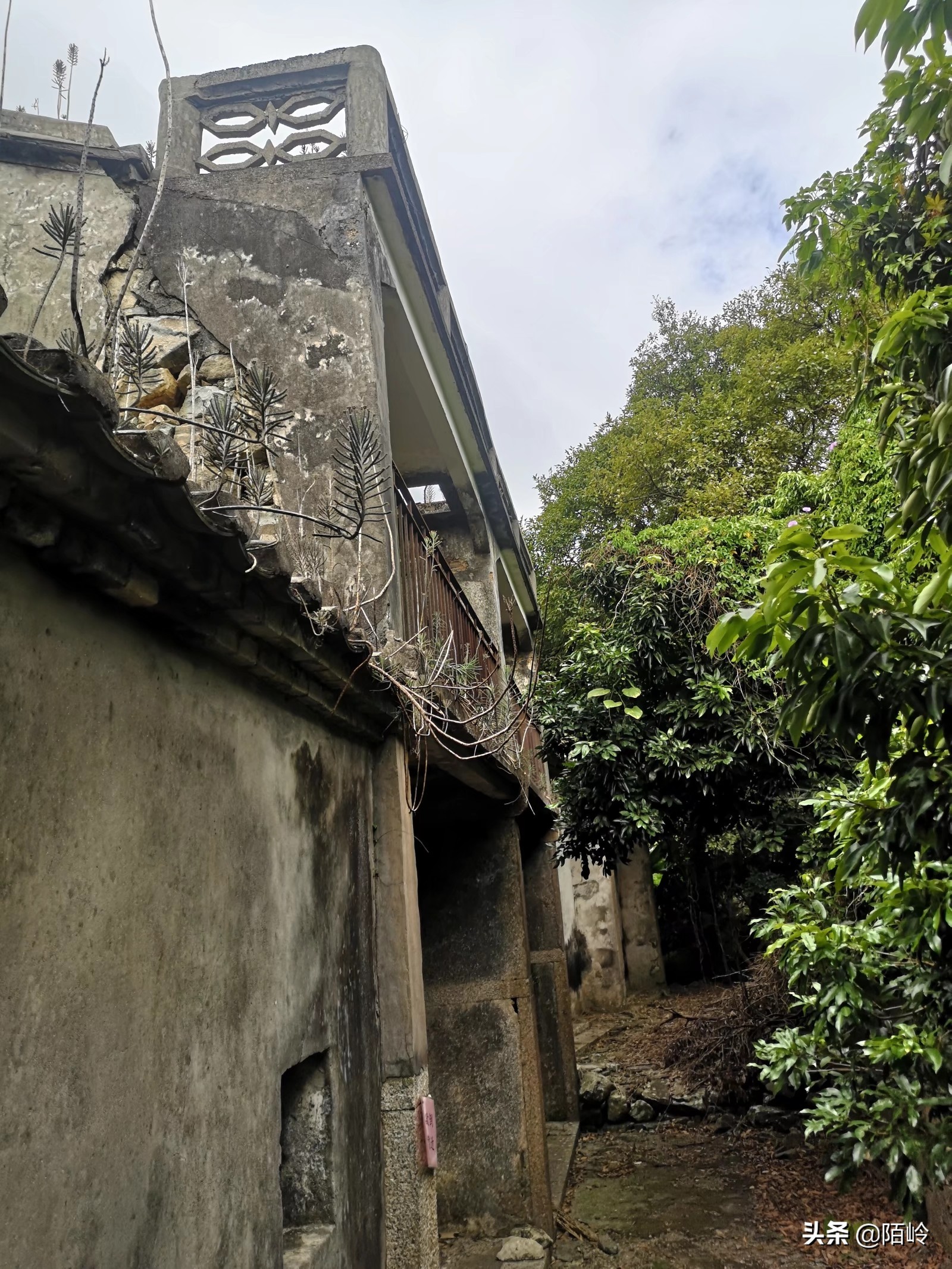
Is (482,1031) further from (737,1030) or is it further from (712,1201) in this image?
(737,1030)

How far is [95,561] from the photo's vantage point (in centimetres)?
220

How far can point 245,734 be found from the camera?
10.5 ft

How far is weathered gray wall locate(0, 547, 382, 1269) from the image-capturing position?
1977 mm

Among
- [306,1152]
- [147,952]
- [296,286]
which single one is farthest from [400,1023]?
[296,286]

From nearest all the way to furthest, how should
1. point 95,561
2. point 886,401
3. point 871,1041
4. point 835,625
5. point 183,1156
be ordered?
point 95,561 → point 183,1156 → point 835,625 → point 886,401 → point 871,1041

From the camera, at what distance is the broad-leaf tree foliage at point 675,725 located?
366 inches

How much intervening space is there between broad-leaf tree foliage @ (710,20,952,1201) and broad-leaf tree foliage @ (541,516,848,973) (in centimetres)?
363

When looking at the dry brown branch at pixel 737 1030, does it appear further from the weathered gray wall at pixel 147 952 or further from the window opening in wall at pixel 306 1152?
the weathered gray wall at pixel 147 952

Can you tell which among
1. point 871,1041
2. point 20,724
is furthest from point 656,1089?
point 20,724

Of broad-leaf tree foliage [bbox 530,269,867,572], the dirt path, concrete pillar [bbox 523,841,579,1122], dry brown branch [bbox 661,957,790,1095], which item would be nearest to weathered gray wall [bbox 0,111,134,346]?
the dirt path

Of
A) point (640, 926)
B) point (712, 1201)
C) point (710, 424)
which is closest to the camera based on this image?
point (712, 1201)

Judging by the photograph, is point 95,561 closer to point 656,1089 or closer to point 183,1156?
point 183,1156

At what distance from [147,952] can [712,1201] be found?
7.65 metres

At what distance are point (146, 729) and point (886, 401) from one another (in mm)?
2758
